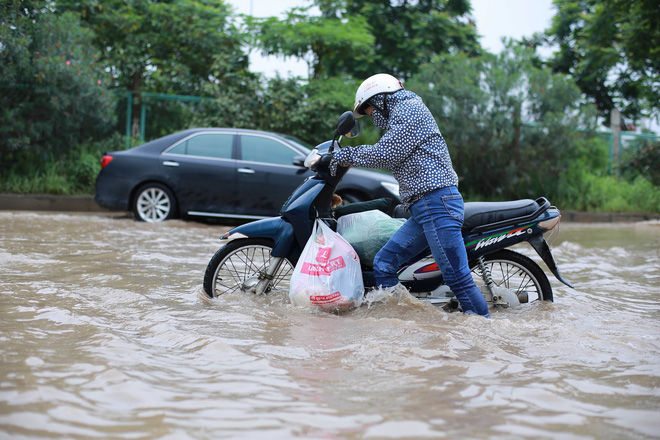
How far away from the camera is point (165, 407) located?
264cm

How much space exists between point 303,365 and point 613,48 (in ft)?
61.7

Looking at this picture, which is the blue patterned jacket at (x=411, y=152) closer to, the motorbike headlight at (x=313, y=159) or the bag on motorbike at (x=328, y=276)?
the motorbike headlight at (x=313, y=159)

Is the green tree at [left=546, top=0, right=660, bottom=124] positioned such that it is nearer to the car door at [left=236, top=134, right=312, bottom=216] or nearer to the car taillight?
the car door at [left=236, top=134, right=312, bottom=216]

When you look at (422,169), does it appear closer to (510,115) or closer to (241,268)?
(241,268)

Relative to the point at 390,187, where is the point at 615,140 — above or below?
above

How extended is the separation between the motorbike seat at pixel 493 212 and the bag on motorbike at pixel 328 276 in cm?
80

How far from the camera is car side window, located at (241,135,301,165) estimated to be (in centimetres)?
974

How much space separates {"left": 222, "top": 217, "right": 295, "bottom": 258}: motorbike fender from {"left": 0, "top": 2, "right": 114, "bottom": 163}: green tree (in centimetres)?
836

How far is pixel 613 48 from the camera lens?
19.2m

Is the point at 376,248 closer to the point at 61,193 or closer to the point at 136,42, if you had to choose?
the point at 61,193

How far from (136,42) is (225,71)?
213 cm

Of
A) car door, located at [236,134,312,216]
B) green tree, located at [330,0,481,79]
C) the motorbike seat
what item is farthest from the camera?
green tree, located at [330,0,481,79]

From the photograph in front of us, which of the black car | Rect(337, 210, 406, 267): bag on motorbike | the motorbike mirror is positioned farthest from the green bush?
the motorbike mirror

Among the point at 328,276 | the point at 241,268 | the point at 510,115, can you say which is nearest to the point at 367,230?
the point at 328,276
